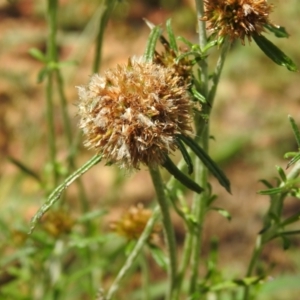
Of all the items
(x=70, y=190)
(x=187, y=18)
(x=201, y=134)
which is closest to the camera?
(x=201, y=134)

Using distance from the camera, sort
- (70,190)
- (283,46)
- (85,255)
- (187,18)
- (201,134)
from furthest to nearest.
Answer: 1. (187,18)
2. (283,46)
3. (70,190)
4. (85,255)
5. (201,134)

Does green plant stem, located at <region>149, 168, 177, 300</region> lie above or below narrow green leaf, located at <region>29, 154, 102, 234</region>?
below

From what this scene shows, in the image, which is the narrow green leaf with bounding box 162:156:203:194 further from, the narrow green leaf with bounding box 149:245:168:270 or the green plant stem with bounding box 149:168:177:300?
the narrow green leaf with bounding box 149:245:168:270

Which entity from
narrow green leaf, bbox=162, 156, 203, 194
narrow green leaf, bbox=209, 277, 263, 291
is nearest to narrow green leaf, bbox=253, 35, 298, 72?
narrow green leaf, bbox=162, 156, 203, 194

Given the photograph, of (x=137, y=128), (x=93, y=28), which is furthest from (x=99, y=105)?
(x=93, y=28)

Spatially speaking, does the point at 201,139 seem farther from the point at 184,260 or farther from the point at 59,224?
the point at 59,224

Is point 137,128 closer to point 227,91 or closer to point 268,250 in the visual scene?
point 268,250

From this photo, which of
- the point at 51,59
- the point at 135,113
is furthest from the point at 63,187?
the point at 51,59
